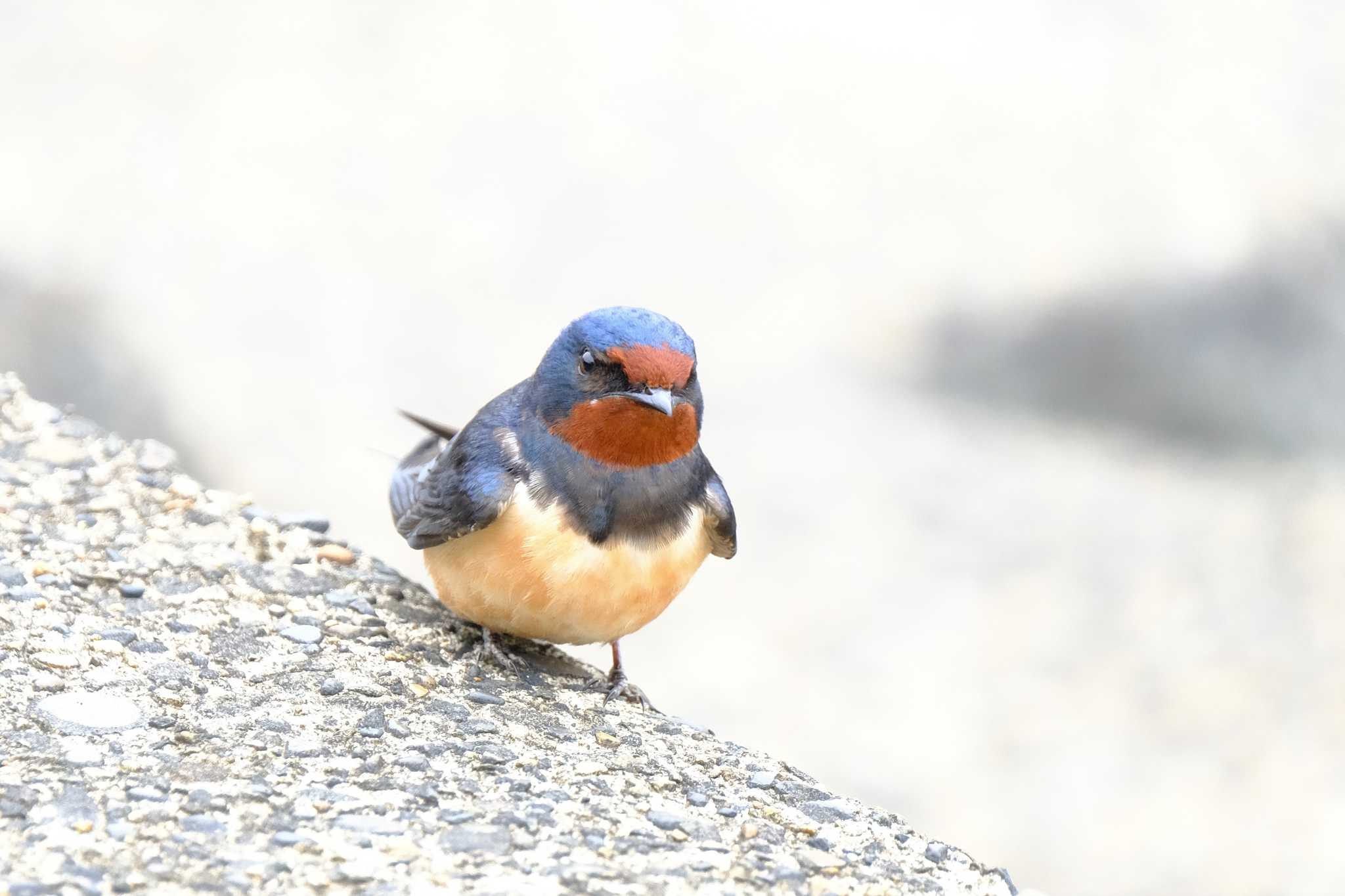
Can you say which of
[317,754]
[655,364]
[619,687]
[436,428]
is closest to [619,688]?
[619,687]

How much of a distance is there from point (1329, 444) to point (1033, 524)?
156 cm

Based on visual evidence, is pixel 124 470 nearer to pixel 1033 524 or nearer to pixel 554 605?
pixel 554 605

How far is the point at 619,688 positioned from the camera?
4.01m

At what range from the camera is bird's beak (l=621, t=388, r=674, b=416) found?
11.6 ft

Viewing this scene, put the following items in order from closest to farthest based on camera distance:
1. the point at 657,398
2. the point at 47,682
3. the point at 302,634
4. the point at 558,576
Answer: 1. the point at 47,682
2. the point at 657,398
3. the point at 558,576
4. the point at 302,634

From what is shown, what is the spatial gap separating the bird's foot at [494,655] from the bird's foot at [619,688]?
196 millimetres

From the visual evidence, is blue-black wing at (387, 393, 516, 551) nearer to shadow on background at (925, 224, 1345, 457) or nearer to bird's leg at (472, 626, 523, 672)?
bird's leg at (472, 626, 523, 672)

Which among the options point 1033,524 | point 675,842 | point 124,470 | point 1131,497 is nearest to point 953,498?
point 1033,524

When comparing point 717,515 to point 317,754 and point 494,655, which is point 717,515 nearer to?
point 494,655

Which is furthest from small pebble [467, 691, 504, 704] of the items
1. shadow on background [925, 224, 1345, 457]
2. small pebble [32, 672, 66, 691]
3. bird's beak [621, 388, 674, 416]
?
shadow on background [925, 224, 1345, 457]

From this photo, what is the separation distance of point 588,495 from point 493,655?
55 centimetres

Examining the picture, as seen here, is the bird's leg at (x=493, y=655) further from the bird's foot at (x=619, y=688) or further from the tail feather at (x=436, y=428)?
the tail feather at (x=436, y=428)

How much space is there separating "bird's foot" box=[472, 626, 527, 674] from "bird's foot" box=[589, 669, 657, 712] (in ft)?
0.64

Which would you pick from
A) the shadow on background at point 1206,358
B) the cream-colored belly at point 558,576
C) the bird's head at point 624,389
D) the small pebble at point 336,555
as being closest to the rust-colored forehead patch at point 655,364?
the bird's head at point 624,389
